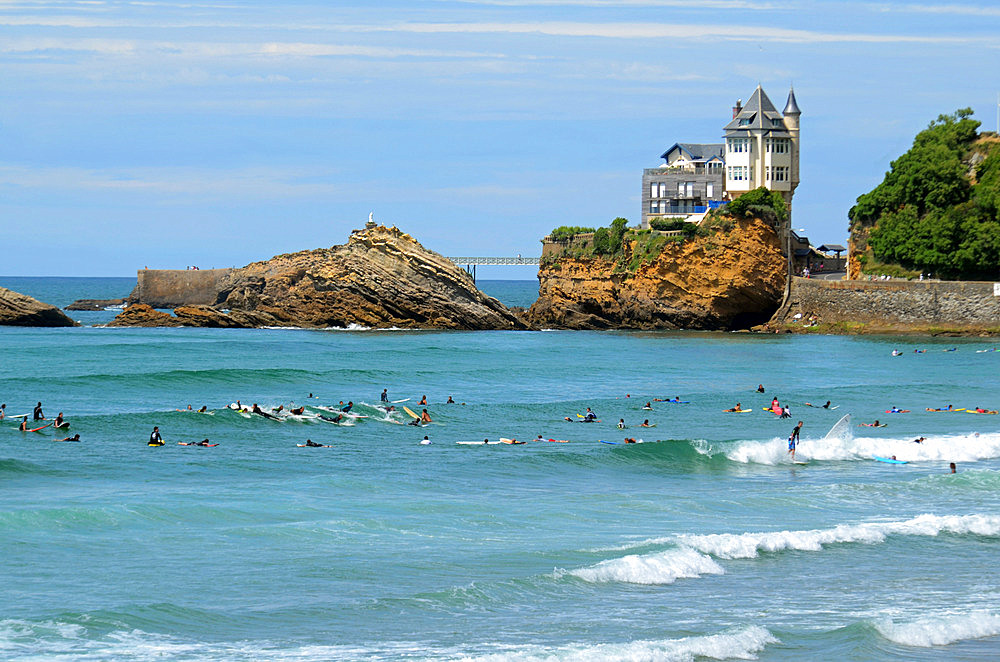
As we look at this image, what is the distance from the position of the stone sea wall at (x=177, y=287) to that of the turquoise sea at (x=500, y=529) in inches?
2447

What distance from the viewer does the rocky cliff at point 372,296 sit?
72.1m

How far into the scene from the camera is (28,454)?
26391 mm

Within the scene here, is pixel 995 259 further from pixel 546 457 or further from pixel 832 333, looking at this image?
pixel 546 457

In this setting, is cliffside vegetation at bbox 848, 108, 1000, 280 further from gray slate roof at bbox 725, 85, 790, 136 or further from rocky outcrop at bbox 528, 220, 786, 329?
gray slate roof at bbox 725, 85, 790, 136

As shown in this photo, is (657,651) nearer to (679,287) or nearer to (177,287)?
(679,287)

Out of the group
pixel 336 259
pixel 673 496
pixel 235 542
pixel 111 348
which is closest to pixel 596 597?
pixel 235 542

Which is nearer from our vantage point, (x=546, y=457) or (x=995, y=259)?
(x=546, y=457)

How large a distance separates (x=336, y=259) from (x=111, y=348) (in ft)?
61.9

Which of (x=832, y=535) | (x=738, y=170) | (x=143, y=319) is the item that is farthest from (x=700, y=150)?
(x=832, y=535)

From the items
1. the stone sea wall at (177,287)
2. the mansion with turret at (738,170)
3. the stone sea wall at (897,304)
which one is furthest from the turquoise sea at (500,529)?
the stone sea wall at (177,287)

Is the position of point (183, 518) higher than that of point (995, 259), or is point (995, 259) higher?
point (995, 259)

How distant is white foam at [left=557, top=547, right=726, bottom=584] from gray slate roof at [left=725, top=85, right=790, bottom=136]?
6400 centimetres

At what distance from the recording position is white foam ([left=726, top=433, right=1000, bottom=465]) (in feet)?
89.7

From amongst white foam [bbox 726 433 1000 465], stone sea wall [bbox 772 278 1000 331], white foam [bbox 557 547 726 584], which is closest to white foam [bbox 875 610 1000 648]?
white foam [bbox 557 547 726 584]
